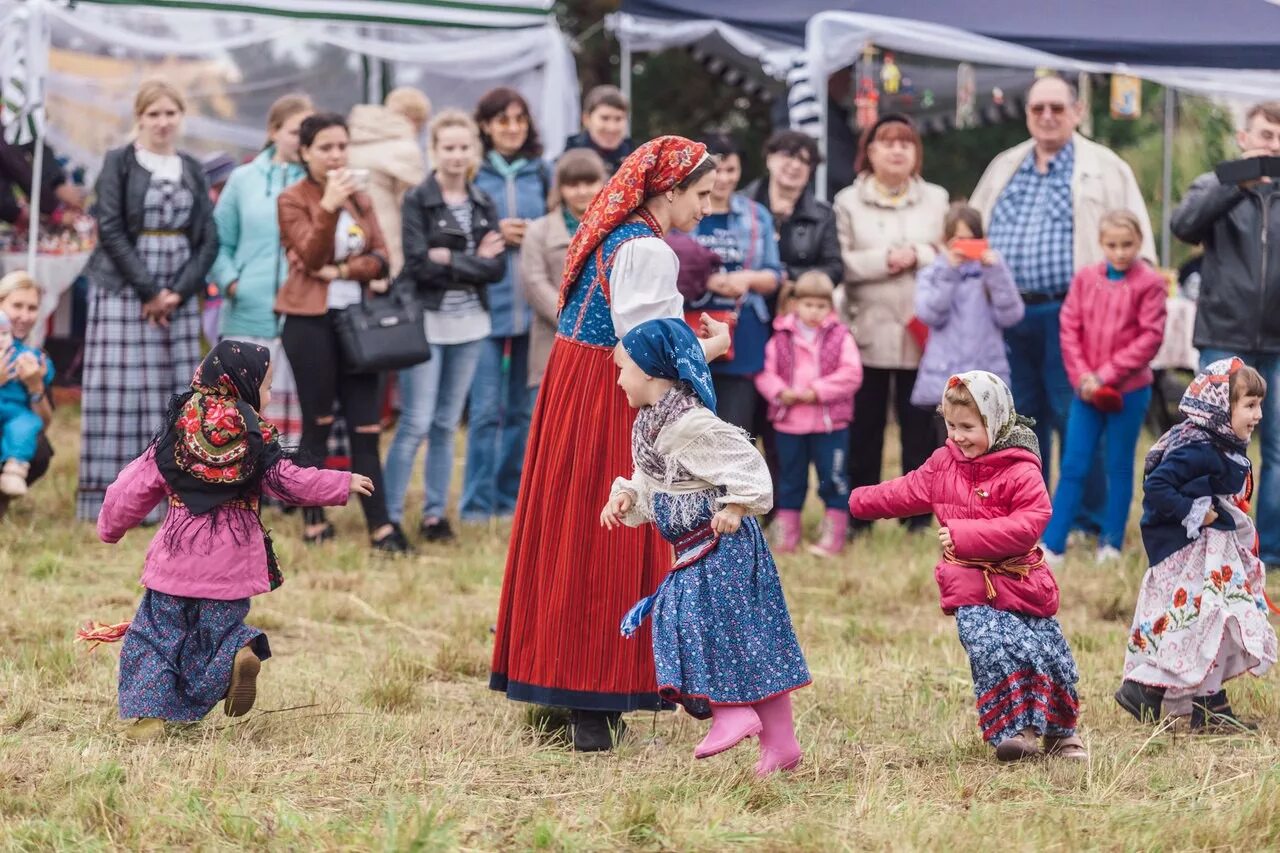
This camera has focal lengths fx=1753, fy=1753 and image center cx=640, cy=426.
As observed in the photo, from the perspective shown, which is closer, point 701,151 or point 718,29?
point 701,151

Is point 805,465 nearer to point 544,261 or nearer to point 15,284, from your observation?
point 544,261

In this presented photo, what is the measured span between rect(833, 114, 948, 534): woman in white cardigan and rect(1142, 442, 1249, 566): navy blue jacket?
3.16 meters

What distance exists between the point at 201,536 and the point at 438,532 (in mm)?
3247

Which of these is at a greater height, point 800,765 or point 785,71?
point 785,71

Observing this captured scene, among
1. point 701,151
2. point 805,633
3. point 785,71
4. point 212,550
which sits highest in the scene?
point 785,71

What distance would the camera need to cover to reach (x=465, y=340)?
7.98m

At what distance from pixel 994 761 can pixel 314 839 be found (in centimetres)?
186

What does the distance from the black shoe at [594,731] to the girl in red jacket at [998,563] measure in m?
0.92

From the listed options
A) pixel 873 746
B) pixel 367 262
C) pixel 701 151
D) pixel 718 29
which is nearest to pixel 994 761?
pixel 873 746

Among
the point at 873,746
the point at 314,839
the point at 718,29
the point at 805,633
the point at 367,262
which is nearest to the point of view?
the point at 314,839

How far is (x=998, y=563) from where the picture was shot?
15.0 feet

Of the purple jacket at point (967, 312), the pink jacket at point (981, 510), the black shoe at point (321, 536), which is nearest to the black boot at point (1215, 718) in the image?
the pink jacket at point (981, 510)

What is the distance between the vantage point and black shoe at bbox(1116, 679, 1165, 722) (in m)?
5.06

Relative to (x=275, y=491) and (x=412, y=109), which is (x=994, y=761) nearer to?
(x=275, y=491)
